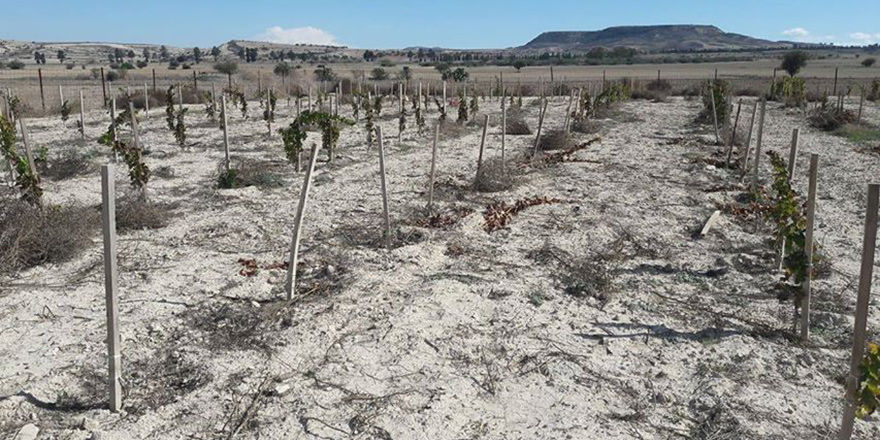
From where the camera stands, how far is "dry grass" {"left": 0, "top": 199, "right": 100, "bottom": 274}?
Result: 5898 millimetres

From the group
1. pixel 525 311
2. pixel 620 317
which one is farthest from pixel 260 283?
pixel 620 317

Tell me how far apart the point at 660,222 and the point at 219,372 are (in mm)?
5723

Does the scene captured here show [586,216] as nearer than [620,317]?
No

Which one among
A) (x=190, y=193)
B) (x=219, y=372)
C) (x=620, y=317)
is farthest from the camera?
(x=190, y=193)

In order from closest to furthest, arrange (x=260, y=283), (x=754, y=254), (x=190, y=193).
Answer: (x=260, y=283) < (x=754, y=254) < (x=190, y=193)

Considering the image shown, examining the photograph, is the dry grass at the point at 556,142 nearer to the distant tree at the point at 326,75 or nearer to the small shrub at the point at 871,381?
the small shrub at the point at 871,381

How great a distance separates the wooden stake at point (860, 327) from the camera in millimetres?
Answer: 3172

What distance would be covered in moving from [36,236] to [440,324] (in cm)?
398

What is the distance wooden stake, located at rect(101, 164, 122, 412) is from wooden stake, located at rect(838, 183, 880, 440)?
383 centimetres

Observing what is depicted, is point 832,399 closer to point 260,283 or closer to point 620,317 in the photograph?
point 620,317

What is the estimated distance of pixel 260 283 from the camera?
584 cm

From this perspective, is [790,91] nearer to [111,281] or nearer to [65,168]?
[65,168]

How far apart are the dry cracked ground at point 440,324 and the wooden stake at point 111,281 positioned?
0.16m

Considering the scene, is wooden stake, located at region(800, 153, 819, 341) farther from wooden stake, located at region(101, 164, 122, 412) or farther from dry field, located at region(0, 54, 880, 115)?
dry field, located at region(0, 54, 880, 115)
